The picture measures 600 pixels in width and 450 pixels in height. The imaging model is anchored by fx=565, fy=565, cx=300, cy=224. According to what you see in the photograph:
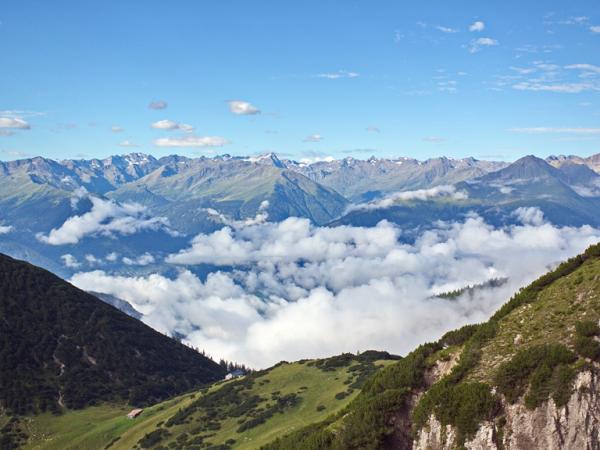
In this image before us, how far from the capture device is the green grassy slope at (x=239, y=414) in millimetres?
144250

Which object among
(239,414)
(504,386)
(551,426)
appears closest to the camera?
(551,426)

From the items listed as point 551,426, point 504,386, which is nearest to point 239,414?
point 504,386

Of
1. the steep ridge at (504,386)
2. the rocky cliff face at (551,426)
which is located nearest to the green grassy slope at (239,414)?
the steep ridge at (504,386)

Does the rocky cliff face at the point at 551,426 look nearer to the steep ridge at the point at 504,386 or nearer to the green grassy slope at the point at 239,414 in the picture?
the steep ridge at the point at 504,386

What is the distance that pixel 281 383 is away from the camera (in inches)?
7160

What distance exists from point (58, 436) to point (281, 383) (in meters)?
78.8

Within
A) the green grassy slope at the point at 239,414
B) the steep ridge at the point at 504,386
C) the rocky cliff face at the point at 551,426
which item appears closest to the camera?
the rocky cliff face at the point at 551,426

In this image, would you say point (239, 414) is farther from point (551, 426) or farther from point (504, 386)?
point (551, 426)

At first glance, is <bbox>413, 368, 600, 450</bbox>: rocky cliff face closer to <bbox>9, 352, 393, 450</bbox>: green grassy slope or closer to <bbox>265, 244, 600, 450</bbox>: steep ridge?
<bbox>265, 244, 600, 450</bbox>: steep ridge

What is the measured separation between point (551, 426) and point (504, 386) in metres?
3.71

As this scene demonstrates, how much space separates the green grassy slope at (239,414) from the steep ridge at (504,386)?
8941 centimetres

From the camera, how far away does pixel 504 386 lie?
38.2m

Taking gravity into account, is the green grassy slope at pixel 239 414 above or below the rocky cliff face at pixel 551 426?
below

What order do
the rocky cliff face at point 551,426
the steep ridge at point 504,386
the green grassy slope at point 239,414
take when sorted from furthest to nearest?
the green grassy slope at point 239,414, the steep ridge at point 504,386, the rocky cliff face at point 551,426
